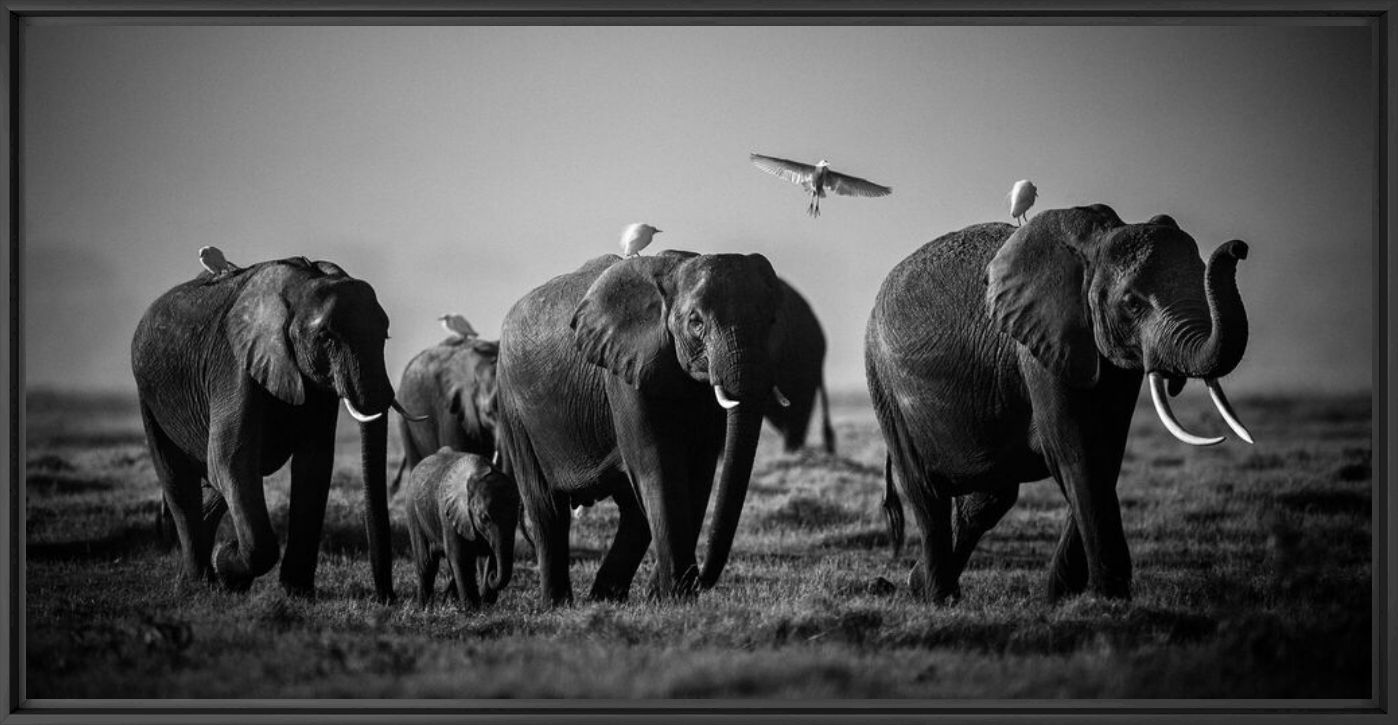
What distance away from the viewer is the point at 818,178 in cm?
1814

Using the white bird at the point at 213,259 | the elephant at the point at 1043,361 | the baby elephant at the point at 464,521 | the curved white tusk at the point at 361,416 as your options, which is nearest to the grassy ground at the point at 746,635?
the baby elephant at the point at 464,521

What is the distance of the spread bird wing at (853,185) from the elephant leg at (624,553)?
313cm

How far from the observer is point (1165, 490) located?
24.7 metres

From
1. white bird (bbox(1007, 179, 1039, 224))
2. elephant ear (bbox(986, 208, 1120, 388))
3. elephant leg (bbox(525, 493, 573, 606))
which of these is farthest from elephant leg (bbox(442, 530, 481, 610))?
white bird (bbox(1007, 179, 1039, 224))

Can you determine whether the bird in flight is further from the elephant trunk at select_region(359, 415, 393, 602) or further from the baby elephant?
the elephant trunk at select_region(359, 415, 393, 602)

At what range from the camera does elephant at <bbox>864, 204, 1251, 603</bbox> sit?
1388 cm

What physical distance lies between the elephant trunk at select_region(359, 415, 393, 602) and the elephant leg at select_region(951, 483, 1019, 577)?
4.07 m

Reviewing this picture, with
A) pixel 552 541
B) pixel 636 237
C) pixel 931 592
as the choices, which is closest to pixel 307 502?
pixel 552 541

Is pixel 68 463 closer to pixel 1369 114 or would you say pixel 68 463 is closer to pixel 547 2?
pixel 547 2

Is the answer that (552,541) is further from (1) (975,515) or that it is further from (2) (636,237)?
(2) (636,237)

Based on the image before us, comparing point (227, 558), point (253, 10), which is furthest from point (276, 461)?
point (253, 10)

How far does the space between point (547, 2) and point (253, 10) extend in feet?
6.07

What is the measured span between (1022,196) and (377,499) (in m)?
5.45

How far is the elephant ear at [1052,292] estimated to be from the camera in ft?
47.4
